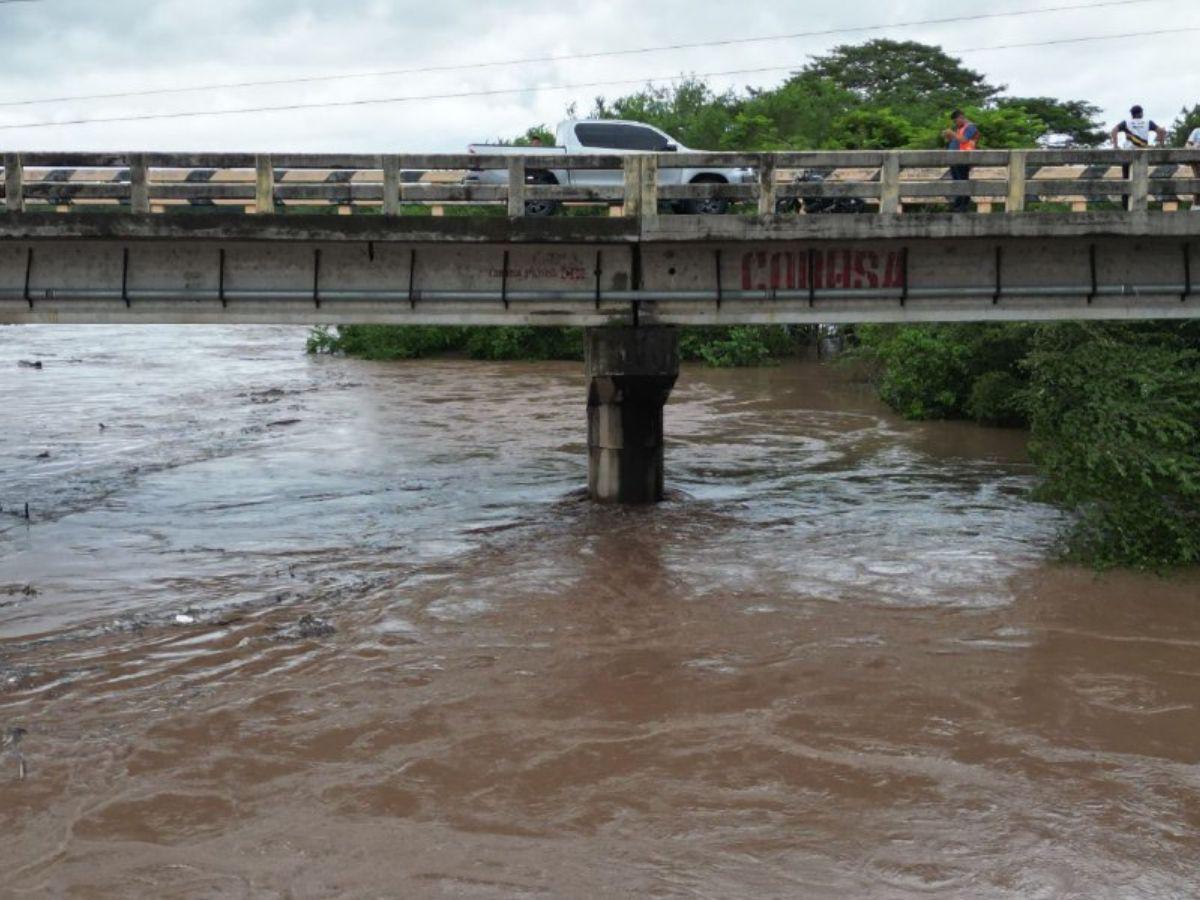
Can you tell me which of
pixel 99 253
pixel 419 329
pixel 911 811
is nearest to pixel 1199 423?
pixel 911 811

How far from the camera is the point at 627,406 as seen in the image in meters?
16.8

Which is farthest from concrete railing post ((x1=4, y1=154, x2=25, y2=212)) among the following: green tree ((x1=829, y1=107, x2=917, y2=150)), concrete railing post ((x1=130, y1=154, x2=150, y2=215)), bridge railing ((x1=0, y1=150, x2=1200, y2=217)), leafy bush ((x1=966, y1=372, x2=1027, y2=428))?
green tree ((x1=829, y1=107, x2=917, y2=150))

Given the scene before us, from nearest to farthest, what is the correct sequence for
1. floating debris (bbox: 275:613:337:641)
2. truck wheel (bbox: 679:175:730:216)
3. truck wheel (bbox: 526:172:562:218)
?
floating debris (bbox: 275:613:337:641), truck wheel (bbox: 526:172:562:218), truck wheel (bbox: 679:175:730:216)

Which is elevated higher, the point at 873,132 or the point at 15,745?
the point at 873,132

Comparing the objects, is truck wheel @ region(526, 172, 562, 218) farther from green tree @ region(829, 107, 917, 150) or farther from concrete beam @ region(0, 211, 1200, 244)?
green tree @ region(829, 107, 917, 150)

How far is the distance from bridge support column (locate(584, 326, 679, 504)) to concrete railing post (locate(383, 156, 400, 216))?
9.90 feet

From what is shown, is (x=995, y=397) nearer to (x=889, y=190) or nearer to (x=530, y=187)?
(x=889, y=190)

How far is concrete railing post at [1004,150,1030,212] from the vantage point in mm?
15070

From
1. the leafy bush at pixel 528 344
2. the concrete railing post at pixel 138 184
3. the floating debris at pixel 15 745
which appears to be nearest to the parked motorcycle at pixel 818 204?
the concrete railing post at pixel 138 184

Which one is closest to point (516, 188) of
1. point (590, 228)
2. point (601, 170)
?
point (590, 228)

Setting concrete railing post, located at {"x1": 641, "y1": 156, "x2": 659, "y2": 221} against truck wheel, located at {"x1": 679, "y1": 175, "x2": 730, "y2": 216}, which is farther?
truck wheel, located at {"x1": 679, "y1": 175, "x2": 730, "y2": 216}

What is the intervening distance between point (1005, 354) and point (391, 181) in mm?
13633

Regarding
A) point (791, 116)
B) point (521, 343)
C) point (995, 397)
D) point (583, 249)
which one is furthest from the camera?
point (791, 116)

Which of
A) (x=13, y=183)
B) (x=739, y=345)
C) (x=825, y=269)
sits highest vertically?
(x=13, y=183)
